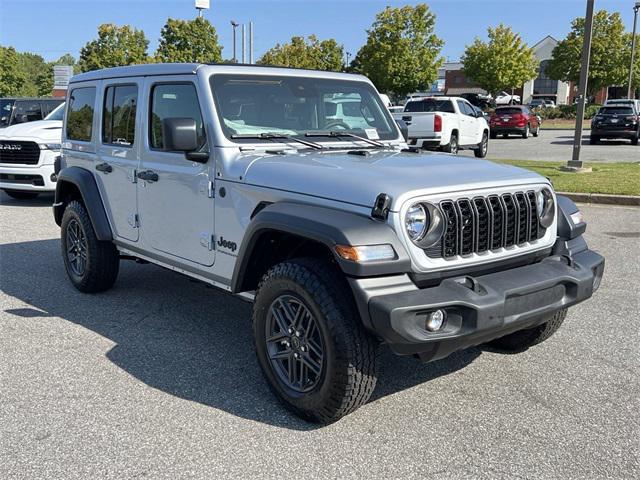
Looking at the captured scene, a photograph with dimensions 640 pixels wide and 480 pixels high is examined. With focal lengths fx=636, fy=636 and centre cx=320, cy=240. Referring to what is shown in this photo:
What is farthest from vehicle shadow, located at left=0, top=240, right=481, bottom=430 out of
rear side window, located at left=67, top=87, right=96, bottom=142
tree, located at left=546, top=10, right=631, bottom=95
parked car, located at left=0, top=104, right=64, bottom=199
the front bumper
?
tree, located at left=546, top=10, right=631, bottom=95

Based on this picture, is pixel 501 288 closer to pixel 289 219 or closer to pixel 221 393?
pixel 289 219

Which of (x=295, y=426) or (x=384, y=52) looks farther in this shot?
(x=384, y=52)

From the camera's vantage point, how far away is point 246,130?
167 inches

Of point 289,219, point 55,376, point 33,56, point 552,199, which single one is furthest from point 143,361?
point 33,56

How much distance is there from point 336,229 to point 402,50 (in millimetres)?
44724

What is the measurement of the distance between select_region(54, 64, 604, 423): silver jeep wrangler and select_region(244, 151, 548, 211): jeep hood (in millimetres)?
12

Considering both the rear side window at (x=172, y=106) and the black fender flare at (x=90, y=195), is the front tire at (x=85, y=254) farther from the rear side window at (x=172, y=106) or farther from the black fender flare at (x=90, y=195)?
the rear side window at (x=172, y=106)

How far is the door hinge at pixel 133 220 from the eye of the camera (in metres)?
4.97

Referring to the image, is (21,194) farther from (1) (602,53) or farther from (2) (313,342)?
(1) (602,53)

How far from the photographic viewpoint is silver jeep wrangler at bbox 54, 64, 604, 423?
3.12 m

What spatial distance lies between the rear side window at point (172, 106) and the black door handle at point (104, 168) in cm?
71

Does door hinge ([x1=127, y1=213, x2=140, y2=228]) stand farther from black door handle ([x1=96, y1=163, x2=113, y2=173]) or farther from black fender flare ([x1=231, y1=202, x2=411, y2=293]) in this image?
black fender flare ([x1=231, y1=202, x2=411, y2=293])

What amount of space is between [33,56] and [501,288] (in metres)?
151

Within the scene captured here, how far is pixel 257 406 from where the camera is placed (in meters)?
3.65
